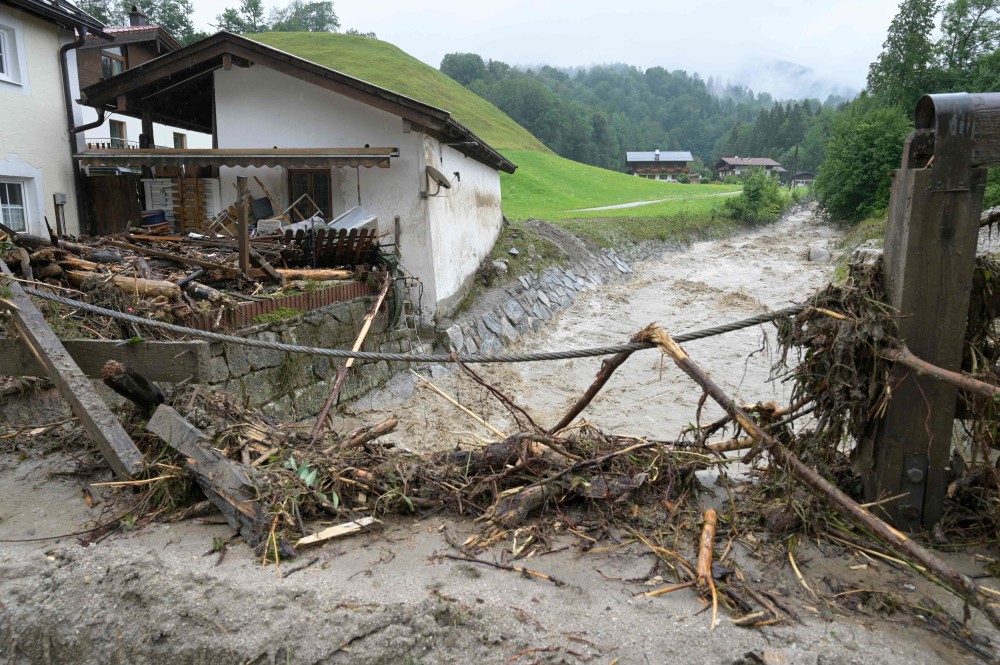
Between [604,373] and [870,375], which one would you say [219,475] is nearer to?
[604,373]

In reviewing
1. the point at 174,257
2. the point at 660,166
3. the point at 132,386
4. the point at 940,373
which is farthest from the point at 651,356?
the point at 660,166

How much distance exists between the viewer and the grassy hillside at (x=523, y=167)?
3177 centimetres

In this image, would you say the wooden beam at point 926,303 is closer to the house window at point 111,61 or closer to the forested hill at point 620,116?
the house window at point 111,61

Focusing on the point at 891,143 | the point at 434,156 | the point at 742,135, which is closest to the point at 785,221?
the point at 891,143

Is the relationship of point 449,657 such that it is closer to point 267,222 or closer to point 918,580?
point 918,580

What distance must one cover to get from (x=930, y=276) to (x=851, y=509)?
1099 mm

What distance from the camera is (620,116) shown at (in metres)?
138

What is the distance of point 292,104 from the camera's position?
13758 mm

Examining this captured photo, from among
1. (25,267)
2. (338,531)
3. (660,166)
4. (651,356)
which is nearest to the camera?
(338,531)

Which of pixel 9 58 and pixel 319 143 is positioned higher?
pixel 9 58

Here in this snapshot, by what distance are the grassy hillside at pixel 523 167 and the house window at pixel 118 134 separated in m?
A: 18.0

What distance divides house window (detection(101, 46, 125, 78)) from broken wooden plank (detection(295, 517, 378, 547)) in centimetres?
2951

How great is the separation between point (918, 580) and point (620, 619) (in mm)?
1301

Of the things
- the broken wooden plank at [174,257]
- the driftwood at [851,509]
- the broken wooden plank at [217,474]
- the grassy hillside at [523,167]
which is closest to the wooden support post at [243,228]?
the broken wooden plank at [174,257]
